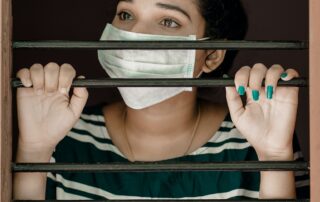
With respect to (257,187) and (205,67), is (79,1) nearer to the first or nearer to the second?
(205,67)

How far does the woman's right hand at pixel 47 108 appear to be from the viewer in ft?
5.87

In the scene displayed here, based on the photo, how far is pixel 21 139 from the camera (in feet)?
6.12

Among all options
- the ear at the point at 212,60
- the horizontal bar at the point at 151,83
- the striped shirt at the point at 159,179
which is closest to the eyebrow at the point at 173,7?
the ear at the point at 212,60

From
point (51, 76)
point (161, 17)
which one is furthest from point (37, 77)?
point (161, 17)

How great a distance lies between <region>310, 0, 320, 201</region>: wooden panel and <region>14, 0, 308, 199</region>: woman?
0.47 feet

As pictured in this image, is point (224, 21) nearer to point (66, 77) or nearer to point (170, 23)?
point (170, 23)

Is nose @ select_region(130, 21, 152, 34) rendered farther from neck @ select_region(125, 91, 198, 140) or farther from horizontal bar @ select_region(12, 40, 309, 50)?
horizontal bar @ select_region(12, 40, 309, 50)

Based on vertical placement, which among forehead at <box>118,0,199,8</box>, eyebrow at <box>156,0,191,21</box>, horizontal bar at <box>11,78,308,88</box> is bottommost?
horizontal bar at <box>11,78,308,88</box>

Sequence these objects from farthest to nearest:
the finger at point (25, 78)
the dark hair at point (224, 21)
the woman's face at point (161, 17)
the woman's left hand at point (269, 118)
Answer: the dark hair at point (224, 21) → the woman's face at point (161, 17) → the woman's left hand at point (269, 118) → the finger at point (25, 78)

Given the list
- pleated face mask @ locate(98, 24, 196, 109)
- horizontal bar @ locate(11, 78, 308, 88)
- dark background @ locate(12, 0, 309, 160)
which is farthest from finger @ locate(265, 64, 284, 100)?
dark background @ locate(12, 0, 309, 160)

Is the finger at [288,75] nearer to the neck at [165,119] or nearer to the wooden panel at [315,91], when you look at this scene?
the wooden panel at [315,91]

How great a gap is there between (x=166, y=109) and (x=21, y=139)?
0.48 meters

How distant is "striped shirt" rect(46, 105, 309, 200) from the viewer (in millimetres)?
2168

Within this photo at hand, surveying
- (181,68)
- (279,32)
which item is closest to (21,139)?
(181,68)
